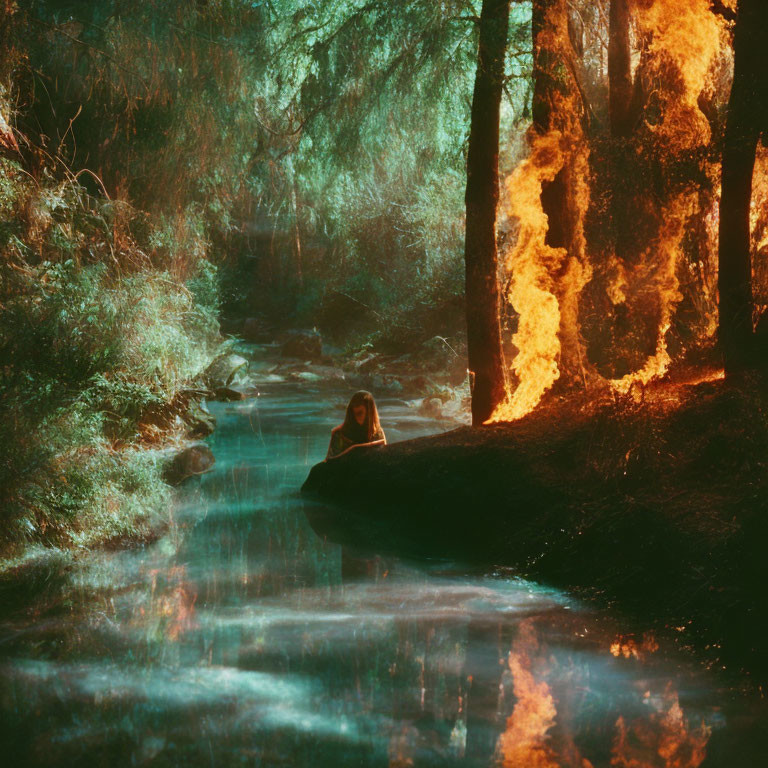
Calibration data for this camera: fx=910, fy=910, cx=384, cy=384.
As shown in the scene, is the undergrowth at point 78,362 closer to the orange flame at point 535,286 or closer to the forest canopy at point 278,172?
the forest canopy at point 278,172

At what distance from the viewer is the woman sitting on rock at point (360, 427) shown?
1283cm

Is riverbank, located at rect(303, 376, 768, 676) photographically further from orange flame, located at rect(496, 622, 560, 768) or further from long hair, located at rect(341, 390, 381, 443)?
orange flame, located at rect(496, 622, 560, 768)

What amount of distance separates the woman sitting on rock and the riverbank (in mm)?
852

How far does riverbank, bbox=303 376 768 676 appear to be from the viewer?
7555 millimetres

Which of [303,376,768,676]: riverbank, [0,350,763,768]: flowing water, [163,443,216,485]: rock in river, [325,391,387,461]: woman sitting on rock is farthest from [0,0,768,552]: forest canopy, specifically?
[325,391,387,461]: woman sitting on rock

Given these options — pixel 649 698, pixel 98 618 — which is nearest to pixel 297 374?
pixel 98 618

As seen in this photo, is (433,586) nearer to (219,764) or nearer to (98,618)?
(98,618)

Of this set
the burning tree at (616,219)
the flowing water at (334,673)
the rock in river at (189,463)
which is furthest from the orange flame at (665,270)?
the rock in river at (189,463)

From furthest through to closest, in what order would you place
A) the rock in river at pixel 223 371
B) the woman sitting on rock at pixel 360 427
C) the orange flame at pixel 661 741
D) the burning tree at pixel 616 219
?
the rock in river at pixel 223 371
the woman sitting on rock at pixel 360 427
the burning tree at pixel 616 219
the orange flame at pixel 661 741

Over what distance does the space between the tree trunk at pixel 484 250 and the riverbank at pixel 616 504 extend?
1.28 m

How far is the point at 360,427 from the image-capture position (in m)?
12.9

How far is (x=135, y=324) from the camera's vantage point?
484 inches

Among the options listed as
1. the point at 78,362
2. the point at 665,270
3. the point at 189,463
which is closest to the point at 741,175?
the point at 665,270

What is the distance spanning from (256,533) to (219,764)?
6125 millimetres
